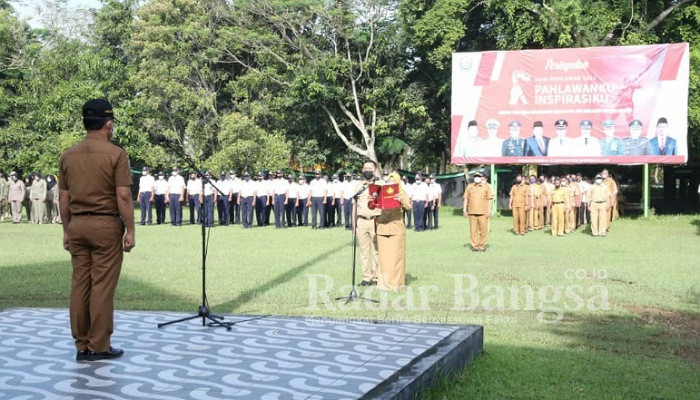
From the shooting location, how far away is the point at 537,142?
24.8 m

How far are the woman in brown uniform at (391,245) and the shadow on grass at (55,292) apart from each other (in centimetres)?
253

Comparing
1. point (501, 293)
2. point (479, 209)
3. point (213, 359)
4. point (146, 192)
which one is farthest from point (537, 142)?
point (213, 359)

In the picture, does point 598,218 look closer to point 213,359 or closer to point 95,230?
point 213,359

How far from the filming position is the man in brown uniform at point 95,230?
5504mm

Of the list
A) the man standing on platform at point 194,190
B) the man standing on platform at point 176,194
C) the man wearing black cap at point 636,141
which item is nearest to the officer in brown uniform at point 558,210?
the man wearing black cap at point 636,141

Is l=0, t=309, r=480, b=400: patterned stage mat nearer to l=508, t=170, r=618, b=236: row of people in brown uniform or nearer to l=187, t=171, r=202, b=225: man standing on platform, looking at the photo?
l=508, t=170, r=618, b=236: row of people in brown uniform

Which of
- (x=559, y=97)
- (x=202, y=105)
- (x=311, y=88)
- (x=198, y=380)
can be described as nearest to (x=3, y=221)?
(x=202, y=105)

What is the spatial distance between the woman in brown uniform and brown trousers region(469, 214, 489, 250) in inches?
238

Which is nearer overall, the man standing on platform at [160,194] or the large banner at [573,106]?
the large banner at [573,106]

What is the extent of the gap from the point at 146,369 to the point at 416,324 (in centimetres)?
270

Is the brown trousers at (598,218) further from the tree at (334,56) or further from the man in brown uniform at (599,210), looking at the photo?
the tree at (334,56)

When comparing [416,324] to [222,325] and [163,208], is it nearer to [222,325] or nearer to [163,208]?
[222,325]

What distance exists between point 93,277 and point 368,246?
5.63m

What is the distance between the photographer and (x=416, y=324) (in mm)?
7031
